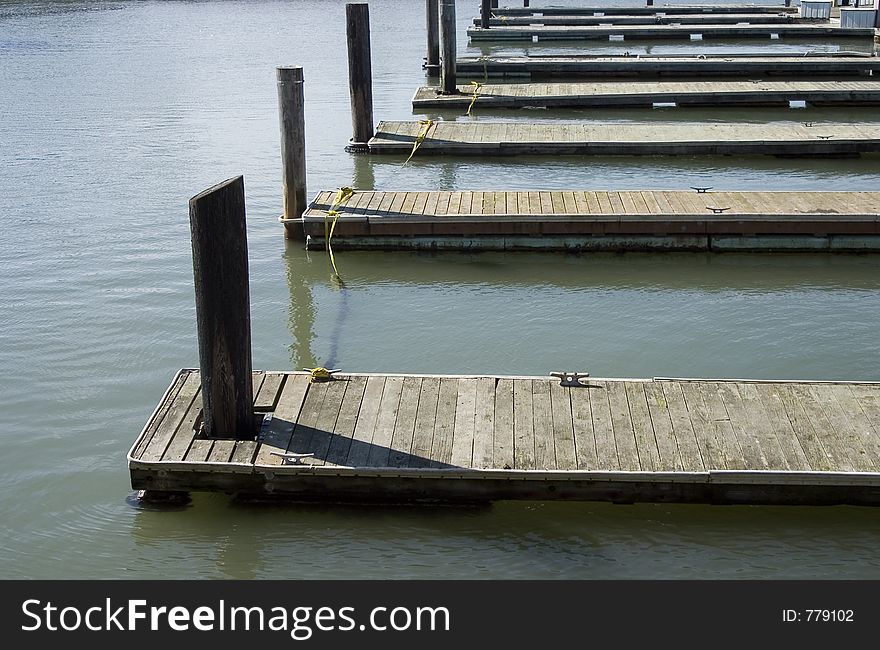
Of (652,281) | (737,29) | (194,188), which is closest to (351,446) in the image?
(652,281)

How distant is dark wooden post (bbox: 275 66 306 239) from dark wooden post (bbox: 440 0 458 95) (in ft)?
26.4

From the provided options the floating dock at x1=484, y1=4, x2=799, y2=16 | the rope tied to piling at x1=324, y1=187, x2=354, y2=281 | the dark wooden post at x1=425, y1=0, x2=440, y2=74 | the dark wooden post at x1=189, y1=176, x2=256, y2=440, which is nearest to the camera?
the dark wooden post at x1=189, y1=176, x2=256, y2=440

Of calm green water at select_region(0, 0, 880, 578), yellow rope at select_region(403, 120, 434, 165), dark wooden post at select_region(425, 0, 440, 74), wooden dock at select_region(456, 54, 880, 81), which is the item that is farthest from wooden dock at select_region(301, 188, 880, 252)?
wooden dock at select_region(456, 54, 880, 81)

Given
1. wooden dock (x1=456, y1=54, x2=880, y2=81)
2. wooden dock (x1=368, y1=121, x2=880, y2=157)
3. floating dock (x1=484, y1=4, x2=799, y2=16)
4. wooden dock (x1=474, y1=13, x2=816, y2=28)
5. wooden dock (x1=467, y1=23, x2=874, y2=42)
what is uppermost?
floating dock (x1=484, y1=4, x2=799, y2=16)

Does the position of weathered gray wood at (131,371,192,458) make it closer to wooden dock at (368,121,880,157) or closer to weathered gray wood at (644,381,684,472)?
weathered gray wood at (644,381,684,472)

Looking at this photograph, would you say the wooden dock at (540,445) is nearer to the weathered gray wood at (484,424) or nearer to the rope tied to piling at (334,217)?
the weathered gray wood at (484,424)

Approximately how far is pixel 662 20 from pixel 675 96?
16020 mm

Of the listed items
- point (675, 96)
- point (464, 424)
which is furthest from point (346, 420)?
point (675, 96)

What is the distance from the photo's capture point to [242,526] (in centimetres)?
629

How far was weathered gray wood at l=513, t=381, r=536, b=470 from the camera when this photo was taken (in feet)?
20.4

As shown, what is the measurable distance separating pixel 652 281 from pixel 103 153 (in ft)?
30.9

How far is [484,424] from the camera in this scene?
6.60m

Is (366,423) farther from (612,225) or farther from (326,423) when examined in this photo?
(612,225)
